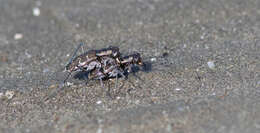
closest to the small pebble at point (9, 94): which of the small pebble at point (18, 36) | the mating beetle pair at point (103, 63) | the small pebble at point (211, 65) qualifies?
the mating beetle pair at point (103, 63)

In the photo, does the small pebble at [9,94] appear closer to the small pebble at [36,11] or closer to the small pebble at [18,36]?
the small pebble at [18,36]

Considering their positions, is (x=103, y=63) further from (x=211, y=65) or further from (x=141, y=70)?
(x=211, y=65)

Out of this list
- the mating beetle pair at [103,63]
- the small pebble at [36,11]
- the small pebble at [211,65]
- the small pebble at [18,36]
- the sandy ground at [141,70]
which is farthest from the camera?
the small pebble at [36,11]

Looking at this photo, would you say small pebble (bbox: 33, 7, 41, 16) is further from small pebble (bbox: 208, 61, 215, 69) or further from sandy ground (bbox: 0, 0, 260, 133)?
small pebble (bbox: 208, 61, 215, 69)

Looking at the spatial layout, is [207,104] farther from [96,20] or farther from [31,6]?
[31,6]

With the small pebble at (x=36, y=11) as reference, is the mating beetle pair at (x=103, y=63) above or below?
below

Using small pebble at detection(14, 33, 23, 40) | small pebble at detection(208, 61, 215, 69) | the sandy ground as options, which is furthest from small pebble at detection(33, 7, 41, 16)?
small pebble at detection(208, 61, 215, 69)

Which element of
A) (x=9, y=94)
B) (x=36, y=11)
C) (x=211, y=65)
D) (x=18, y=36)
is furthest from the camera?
(x=36, y=11)

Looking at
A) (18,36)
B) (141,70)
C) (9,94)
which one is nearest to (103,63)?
(141,70)

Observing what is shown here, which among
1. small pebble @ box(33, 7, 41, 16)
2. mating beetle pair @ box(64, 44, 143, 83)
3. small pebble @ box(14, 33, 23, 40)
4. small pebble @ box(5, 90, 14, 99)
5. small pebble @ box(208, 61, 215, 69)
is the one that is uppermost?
small pebble @ box(33, 7, 41, 16)
